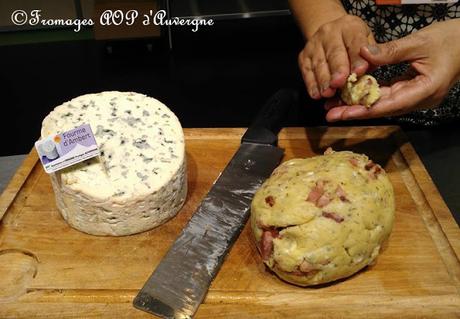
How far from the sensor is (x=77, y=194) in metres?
1.59

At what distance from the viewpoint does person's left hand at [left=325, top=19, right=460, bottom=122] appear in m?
1.58

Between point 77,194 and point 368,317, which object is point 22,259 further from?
point 368,317

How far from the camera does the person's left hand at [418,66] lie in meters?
1.58

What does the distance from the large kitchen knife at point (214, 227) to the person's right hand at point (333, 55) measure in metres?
0.28

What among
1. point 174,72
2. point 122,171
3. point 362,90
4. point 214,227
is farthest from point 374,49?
point 174,72

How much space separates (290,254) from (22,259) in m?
0.84

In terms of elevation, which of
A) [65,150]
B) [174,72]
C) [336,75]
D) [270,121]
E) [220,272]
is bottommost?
A: [174,72]

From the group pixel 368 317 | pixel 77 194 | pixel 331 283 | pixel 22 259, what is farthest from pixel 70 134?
pixel 368 317

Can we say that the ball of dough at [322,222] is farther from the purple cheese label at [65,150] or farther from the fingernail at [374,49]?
the purple cheese label at [65,150]

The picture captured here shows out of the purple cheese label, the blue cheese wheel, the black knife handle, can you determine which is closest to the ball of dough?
the blue cheese wheel

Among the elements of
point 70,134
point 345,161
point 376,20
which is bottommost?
point 345,161

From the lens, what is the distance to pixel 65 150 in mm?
1571

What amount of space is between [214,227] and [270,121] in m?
0.56

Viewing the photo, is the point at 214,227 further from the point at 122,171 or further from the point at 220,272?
the point at 122,171
